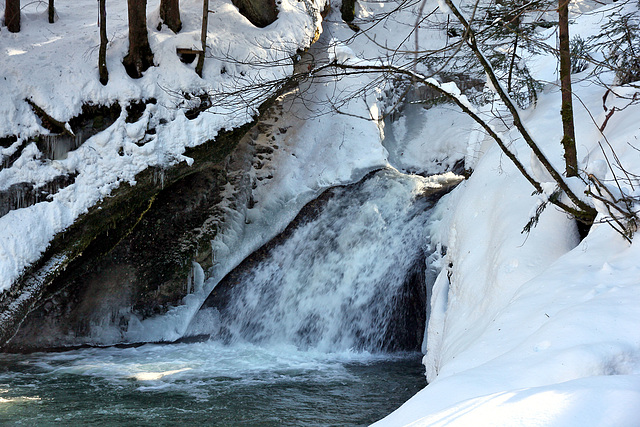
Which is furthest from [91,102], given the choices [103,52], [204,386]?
[204,386]

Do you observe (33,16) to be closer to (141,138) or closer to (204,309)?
(141,138)

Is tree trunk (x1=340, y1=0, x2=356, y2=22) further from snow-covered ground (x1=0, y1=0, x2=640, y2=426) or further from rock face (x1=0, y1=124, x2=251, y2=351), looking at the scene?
rock face (x1=0, y1=124, x2=251, y2=351)

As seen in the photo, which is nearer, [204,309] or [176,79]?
[176,79]

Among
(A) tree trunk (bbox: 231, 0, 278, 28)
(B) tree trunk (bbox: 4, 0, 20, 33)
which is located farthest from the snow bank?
(B) tree trunk (bbox: 4, 0, 20, 33)

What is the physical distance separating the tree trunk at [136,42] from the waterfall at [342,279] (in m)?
3.23

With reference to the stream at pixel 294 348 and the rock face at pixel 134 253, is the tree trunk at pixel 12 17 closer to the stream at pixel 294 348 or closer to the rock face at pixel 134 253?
the rock face at pixel 134 253

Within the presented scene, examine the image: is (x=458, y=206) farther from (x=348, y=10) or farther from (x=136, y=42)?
(x=348, y=10)

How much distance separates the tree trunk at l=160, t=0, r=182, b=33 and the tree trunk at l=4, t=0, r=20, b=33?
2.02 meters

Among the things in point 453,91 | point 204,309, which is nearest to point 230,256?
point 204,309

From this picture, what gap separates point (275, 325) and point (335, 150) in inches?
126

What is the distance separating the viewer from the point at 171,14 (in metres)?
8.25

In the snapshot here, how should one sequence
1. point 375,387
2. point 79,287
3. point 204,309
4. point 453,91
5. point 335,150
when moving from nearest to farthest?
point 453,91
point 375,387
point 79,287
point 204,309
point 335,150

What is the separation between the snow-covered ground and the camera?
7.66 ft

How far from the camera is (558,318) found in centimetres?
290
